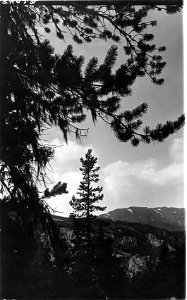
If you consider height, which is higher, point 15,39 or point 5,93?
point 15,39

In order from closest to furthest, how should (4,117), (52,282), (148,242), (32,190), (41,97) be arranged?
(52,282) → (4,117) → (32,190) → (41,97) → (148,242)

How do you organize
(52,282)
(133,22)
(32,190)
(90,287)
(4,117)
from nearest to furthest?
(90,287) < (52,282) < (4,117) < (32,190) < (133,22)

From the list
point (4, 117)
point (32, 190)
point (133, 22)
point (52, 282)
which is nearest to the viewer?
point (52, 282)

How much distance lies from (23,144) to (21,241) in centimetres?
182

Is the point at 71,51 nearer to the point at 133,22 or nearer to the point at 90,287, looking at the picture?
the point at 133,22

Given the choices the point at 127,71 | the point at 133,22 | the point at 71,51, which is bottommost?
the point at 127,71

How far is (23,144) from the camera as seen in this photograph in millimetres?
5258

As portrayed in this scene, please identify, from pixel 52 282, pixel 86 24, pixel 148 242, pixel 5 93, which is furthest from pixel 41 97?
pixel 148 242

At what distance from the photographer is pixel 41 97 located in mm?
6016

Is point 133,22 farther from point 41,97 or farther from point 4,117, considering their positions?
point 4,117

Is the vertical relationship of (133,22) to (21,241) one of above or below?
above

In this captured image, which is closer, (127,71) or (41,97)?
(127,71)

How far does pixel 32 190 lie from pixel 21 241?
69.4 inches

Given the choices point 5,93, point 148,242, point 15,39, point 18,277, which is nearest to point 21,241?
point 18,277
